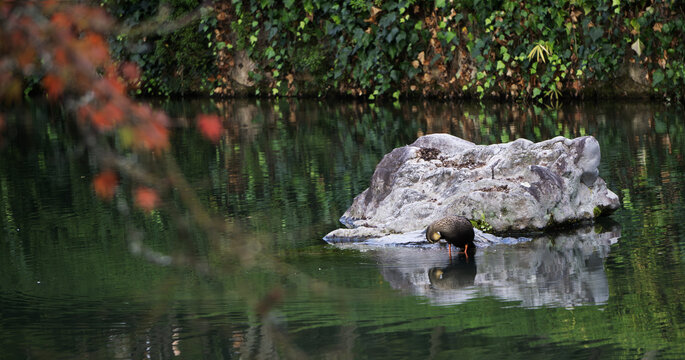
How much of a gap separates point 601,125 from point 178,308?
6.74 metres

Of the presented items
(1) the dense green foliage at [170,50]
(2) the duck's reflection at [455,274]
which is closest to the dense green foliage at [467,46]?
(1) the dense green foliage at [170,50]

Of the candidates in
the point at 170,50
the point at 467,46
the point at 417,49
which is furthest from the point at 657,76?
the point at 170,50

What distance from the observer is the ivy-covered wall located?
1222cm

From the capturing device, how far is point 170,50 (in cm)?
1766

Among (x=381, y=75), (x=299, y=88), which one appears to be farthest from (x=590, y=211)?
(x=299, y=88)

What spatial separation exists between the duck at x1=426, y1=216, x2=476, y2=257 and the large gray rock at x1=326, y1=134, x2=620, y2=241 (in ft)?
1.33

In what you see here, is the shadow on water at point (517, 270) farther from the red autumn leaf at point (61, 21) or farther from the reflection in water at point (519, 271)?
the red autumn leaf at point (61, 21)

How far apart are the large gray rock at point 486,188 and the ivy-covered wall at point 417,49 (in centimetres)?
460

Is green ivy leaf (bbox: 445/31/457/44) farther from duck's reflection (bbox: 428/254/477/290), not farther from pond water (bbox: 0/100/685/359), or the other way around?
duck's reflection (bbox: 428/254/477/290)

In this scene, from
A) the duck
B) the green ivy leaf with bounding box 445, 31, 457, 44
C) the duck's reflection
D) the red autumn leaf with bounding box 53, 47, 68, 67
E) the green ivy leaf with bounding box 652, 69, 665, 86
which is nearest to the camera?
the red autumn leaf with bounding box 53, 47, 68, 67

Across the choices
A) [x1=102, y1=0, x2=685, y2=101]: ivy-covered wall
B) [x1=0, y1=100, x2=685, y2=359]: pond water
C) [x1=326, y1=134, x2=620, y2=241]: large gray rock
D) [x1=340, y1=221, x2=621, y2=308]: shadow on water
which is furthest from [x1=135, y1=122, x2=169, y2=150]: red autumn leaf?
[x1=102, y1=0, x2=685, y2=101]: ivy-covered wall

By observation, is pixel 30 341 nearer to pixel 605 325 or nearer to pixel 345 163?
pixel 605 325

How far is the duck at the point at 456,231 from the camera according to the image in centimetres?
533

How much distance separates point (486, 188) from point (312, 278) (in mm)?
1422
